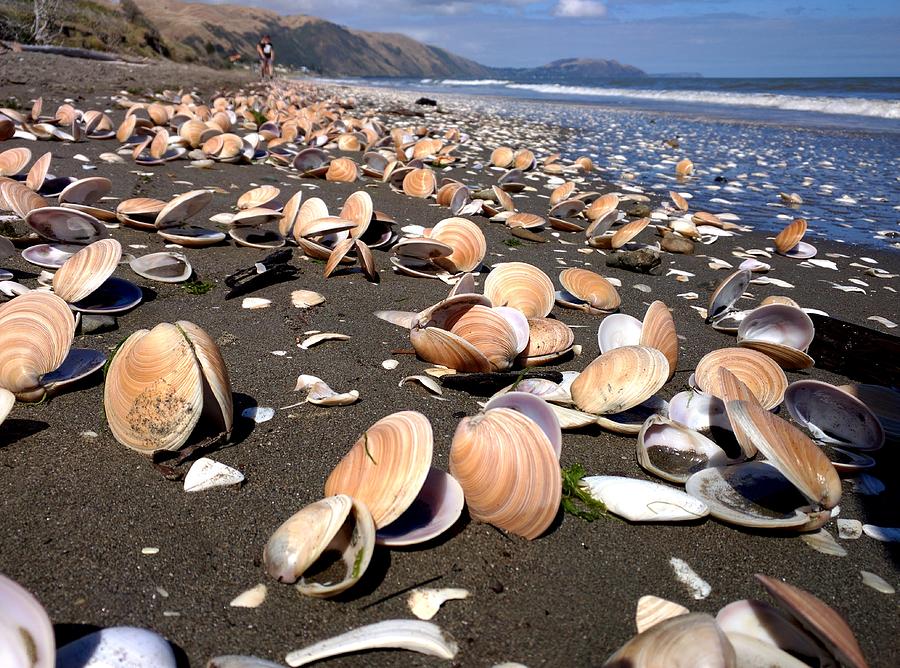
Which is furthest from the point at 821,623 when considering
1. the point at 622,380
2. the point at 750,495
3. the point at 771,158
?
the point at 771,158

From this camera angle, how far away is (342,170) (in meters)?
6.96

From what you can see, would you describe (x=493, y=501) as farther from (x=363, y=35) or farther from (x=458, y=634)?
(x=363, y=35)

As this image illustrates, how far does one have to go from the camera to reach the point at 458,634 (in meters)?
1.57

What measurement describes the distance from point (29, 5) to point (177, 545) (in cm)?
3393

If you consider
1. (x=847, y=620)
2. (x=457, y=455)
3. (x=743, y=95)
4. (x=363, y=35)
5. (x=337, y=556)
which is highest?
(x=363, y=35)

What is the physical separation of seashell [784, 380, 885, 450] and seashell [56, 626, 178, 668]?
8.20ft

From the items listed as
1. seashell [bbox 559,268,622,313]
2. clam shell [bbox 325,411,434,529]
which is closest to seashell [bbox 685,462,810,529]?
clam shell [bbox 325,411,434,529]

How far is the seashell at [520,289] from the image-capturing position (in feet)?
10.8

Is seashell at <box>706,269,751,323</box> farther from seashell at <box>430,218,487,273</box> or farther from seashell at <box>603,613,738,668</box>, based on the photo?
seashell at <box>603,613,738,668</box>

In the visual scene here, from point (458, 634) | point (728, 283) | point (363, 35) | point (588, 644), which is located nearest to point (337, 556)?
point (458, 634)

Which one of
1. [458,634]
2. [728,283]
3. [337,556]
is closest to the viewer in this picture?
[458,634]

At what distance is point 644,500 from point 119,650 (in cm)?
154

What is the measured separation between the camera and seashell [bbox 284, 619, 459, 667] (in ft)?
4.74

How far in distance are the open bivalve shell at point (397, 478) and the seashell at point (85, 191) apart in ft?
11.9
